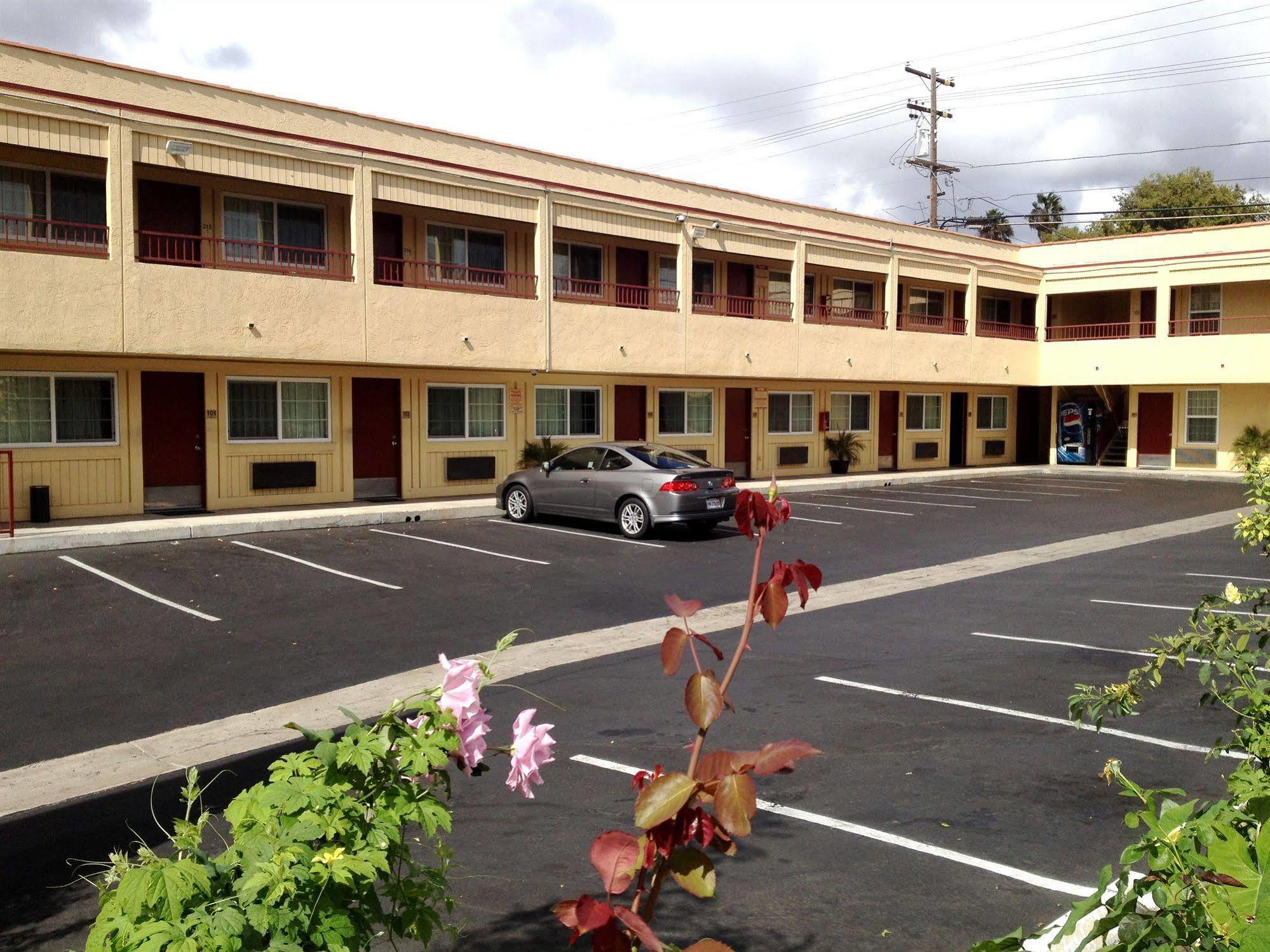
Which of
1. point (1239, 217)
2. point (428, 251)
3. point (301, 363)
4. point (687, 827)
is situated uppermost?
point (1239, 217)

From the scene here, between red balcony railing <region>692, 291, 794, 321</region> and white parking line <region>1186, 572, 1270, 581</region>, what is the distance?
1408 centimetres

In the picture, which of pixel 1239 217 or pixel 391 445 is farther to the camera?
pixel 1239 217

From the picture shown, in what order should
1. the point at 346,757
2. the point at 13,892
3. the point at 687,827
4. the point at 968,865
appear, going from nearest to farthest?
the point at 687,827 → the point at 346,757 → the point at 13,892 → the point at 968,865

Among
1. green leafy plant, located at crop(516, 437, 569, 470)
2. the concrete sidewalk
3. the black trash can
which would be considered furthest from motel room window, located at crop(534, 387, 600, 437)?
the black trash can

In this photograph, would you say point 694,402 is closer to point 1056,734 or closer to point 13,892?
point 1056,734

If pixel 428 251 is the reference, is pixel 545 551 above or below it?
below

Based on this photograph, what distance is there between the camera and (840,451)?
31.3 m

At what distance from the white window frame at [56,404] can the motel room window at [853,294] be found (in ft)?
67.7

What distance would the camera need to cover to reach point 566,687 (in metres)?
8.56

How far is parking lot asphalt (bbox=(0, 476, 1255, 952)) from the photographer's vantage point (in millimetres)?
4875

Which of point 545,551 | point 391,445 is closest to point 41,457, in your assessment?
point 391,445

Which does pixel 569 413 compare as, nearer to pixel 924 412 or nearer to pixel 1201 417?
pixel 924 412

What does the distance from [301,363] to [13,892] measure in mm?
15764

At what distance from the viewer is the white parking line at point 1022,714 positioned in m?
7.05
